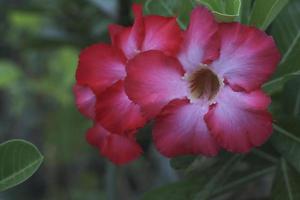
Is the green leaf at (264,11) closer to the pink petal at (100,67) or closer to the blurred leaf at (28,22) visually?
the pink petal at (100,67)

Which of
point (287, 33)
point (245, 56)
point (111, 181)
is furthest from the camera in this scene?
point (111, 181)

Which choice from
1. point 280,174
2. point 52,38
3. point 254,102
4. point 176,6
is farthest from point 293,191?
point 52,38

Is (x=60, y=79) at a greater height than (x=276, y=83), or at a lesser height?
lesser

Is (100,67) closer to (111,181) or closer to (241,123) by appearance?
(241,123)

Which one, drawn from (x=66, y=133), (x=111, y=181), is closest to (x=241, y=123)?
(x=111, y=181)

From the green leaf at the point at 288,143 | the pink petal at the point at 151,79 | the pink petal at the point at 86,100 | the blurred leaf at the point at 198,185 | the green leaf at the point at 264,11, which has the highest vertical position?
the green leaf at the point at 264,11

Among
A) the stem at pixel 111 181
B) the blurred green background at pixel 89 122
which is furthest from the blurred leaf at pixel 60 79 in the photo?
the stem at pixel 111 181

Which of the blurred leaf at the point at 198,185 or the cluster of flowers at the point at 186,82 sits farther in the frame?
the blurred leaf at the point at 198,185
